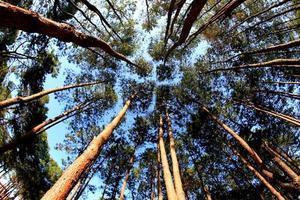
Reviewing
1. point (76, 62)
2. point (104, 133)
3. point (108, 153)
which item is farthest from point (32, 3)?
point (108, 153)

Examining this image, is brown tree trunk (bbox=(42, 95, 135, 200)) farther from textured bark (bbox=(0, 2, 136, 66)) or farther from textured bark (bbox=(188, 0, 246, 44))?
textured bark (bbox=(188, 0, 246, 44))

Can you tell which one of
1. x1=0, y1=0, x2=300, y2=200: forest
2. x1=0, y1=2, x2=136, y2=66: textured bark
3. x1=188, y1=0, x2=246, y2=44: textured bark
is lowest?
x1=0, y1=2, x2=136, y2=66: textured bark

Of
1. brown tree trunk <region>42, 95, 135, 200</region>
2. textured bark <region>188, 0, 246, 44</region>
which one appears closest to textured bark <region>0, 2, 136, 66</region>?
brown tree trunk <region>42, 95, 135, 200</region>

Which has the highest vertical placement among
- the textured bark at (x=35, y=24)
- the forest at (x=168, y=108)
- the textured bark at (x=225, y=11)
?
the forest at (x=168, y=108)

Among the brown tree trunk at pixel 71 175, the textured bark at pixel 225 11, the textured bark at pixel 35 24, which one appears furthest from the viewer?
the textured bark at pixel 225 11

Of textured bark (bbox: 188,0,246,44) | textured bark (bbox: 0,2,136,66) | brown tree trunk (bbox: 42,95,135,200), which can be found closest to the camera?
textured bark (bbox: 0,2,136,66)

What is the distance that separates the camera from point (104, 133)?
7.88m

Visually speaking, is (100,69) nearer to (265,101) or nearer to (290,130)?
(265,101)

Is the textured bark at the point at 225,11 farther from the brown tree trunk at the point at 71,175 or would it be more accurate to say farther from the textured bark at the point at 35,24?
the brown tree trunk at the point at 71,175

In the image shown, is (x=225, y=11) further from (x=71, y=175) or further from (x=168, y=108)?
(x=168, y=108)

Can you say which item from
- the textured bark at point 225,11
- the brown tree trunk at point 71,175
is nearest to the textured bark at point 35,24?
the brown tree trunk at point 71,175

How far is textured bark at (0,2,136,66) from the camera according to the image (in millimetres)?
2939

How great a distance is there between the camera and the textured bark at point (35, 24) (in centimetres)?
294

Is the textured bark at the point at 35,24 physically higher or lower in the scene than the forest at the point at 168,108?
lower
